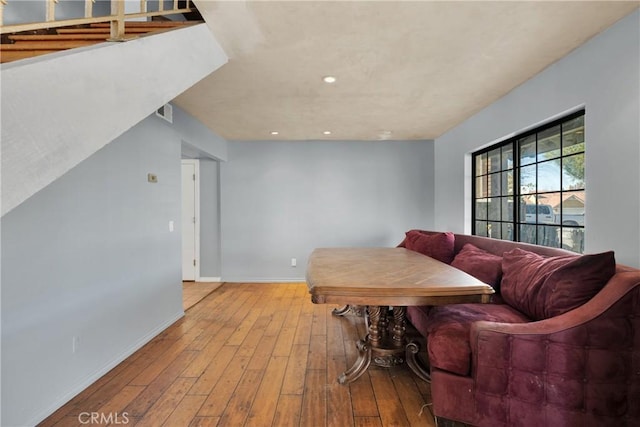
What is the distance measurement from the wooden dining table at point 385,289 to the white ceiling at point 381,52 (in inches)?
62.1

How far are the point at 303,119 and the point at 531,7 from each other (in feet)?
8.47

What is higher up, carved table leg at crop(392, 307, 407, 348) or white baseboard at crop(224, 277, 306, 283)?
carved table leg at crop(392, 307, 407, 348)

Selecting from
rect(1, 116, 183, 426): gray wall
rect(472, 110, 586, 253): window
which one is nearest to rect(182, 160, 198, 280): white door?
rect(1, 116, 183, 426): gray wall

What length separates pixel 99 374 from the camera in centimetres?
219

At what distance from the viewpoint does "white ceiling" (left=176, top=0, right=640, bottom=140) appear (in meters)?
1.73

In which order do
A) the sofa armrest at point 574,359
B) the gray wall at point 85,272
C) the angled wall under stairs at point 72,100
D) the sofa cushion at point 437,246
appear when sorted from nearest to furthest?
the angled wall under stairs at point 72,100
the sofa armrest at point 574,359
the gray wall at point 85,272
the sofa cushion at point 437,246

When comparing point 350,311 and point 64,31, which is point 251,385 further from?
point 64,31

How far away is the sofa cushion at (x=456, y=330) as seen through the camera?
1.61 m

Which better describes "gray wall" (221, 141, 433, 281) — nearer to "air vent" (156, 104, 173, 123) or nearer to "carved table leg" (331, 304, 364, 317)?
"carved table leg" (331, 304, 364, 317)

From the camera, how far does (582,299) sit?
1.54m

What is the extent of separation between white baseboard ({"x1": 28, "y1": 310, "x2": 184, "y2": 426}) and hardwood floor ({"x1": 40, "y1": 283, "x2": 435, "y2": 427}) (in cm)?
4

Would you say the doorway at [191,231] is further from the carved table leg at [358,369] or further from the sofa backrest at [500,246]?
the sofa backrest at [500,246]

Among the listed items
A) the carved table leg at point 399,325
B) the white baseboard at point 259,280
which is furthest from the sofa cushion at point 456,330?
the white baseboard at point 259,280

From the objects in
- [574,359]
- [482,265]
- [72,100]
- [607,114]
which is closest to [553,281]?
[574,359]
